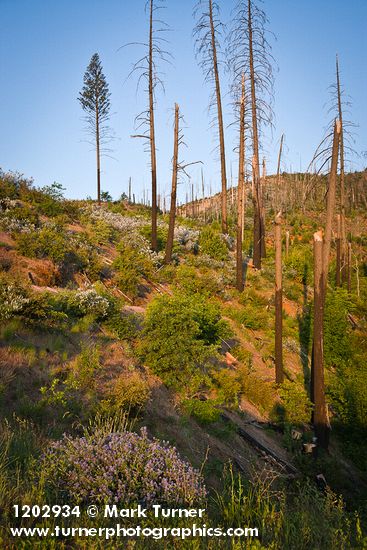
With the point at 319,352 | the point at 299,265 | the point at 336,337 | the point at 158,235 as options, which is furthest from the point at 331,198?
the point at 299,265

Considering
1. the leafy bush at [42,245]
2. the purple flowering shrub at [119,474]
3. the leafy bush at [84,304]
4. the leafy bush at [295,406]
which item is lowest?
the leafy bush at [295,406]

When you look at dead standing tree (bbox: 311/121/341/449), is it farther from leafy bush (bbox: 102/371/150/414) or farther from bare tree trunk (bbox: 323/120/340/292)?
leafy bush (bbox: 102/371/150/414)

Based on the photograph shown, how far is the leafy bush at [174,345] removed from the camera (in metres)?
8.38

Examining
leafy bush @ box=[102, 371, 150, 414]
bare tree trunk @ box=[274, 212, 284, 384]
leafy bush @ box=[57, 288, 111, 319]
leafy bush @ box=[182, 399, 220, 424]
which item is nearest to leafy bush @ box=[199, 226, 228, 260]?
bare tree trunk @ box=[274, 212, 284, 384]

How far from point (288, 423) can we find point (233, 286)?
9362 mm

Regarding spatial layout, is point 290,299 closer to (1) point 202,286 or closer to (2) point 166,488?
(1) point 202,286

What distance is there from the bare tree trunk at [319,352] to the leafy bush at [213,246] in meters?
11.0

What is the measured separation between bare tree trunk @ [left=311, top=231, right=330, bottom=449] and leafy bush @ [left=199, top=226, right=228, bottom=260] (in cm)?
1102

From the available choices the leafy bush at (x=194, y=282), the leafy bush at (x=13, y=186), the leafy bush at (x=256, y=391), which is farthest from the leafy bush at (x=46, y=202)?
the leafy bush at (x=256, y=391)

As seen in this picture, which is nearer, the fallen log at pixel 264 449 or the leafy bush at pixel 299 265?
the fallen log at pixel 264 449

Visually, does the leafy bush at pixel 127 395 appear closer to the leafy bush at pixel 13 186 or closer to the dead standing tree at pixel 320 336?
the dead standing tree at pixel 320 336

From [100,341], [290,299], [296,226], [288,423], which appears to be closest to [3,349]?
[100,341]

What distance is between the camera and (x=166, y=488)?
134 inches

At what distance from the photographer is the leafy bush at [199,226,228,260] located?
20766mm
